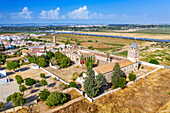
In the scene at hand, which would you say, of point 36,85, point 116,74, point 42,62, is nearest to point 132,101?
point 116,74

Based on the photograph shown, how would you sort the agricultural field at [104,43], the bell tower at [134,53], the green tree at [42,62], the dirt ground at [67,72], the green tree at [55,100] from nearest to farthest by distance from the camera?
the green tree at [55,100]
the dirt ground at [67,72]
the bell tower at [134,53]
the green tree at [42,62]
the agricultural field at [104,43]

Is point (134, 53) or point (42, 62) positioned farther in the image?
point (42, 62)

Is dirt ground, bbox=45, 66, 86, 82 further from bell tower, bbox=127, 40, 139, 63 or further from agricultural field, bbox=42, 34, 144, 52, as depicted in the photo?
agricultural field, bbox=42, 34, 144, 52

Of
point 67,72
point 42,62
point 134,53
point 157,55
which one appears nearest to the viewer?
point 134,53

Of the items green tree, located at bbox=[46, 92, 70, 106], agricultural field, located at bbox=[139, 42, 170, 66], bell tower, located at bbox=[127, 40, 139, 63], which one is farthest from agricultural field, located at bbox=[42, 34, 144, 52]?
green tree, located at bbox=[46, 92, 70, 106]

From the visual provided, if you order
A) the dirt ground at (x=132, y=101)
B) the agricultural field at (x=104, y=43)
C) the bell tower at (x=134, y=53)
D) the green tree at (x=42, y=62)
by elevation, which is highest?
the bell tower at (x=134, y=53)

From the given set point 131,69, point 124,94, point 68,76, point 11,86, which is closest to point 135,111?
point 124,94

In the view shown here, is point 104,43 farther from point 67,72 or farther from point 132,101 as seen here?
point 132,101

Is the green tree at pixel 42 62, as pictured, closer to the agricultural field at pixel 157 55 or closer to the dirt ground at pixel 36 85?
the dirt ground at pixel 36 85

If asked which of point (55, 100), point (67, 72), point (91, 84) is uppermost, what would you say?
point (91, 84)

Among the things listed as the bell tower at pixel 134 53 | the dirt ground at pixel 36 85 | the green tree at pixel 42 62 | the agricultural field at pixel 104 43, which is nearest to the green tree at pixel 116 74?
the bell tower at pixel 134 53
